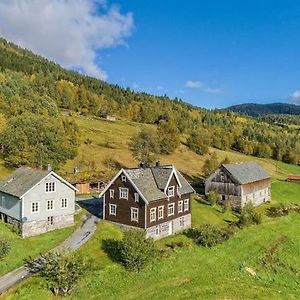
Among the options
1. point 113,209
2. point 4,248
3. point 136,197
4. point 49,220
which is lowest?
point 4,248

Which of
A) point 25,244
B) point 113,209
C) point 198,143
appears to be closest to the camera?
point 25,244

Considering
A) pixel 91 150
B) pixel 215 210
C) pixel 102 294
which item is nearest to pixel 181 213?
pixel 215 210

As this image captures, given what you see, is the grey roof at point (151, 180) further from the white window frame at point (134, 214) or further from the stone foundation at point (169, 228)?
the stone foundation at point (169, 228)

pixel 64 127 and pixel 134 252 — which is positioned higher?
pixel 64 127

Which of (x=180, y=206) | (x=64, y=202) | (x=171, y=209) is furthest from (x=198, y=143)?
(x=64, y=202)

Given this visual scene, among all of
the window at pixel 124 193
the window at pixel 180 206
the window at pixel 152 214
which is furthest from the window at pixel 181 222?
the window at pixel 124 193

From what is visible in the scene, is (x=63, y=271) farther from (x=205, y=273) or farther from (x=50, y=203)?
(x=50, y=203)

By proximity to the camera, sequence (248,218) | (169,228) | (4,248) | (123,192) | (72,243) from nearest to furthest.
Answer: (4,248) < (72,243) < (123,192) < (169,228) < (248,218)

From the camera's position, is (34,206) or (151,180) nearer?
(34,206)
